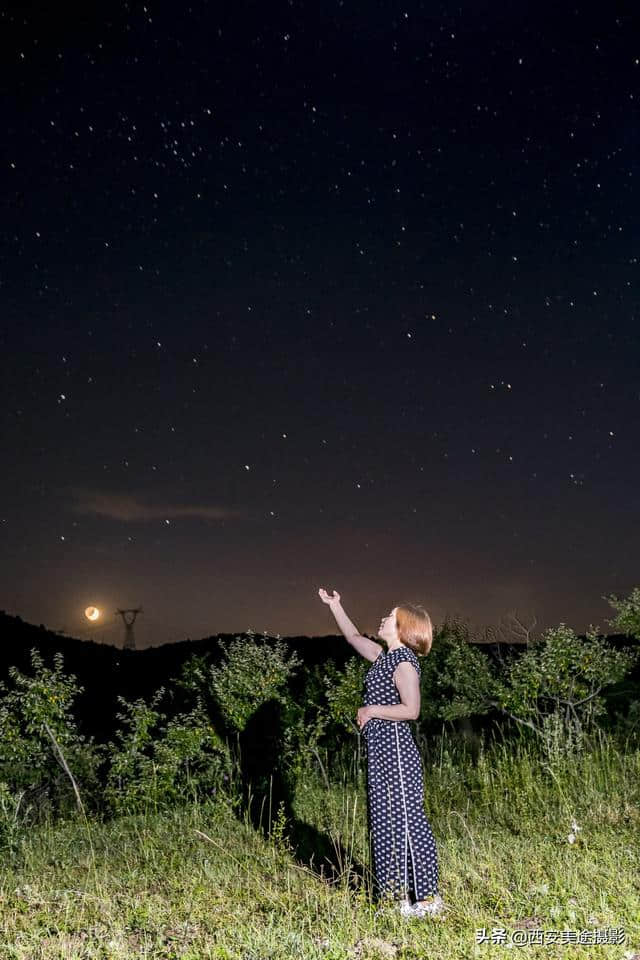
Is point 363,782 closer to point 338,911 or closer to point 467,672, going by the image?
point 338,911

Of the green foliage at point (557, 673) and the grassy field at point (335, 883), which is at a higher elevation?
the green foliage at point (557, 673)

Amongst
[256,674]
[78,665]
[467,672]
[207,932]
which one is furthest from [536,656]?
[78,665]

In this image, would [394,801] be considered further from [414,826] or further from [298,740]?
[298,740]

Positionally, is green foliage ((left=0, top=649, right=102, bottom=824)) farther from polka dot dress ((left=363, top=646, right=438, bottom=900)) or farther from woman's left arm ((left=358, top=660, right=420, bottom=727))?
woman's left arm ((left=358, top=660, right=420, bottom=727))

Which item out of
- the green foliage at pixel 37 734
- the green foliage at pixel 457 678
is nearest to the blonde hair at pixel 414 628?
the green foliage at pixel 37 734

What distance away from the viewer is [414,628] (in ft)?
17.0

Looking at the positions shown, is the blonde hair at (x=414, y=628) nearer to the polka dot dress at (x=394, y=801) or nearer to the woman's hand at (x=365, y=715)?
the polka dot dress at (x=394, y=801)

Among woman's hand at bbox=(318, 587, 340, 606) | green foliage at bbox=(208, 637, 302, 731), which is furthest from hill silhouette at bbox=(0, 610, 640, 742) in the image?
woman's hand at bbox=(318, 587, 340, 606)

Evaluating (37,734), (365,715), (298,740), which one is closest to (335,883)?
(365,715)

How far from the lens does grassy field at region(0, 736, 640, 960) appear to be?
453 cm

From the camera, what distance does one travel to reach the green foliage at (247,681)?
1289 centimetres

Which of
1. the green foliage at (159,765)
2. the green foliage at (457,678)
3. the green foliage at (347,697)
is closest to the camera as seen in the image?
the green foliage at (159,765)

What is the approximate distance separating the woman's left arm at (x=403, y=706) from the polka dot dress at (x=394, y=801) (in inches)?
3.6

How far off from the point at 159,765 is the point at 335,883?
20.1 ft
